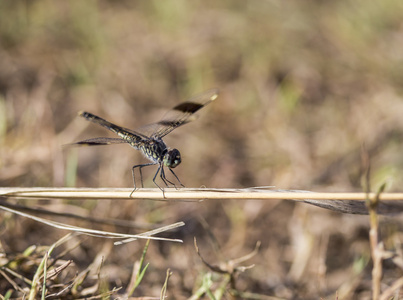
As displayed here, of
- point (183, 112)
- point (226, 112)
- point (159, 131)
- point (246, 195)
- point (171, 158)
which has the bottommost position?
point (246, 195)

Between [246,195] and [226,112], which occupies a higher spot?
[226,112]

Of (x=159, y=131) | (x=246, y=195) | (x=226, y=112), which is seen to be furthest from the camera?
(x=226, y=112)

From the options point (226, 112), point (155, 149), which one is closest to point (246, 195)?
point (155, 149)

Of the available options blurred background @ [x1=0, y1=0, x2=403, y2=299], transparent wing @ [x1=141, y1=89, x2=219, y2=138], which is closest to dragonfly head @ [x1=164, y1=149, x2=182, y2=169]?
transparent wing @ [x1=141, y1=89, x2=219, y2=138]

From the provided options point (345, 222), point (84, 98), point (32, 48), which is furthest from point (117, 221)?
point (32, 48)

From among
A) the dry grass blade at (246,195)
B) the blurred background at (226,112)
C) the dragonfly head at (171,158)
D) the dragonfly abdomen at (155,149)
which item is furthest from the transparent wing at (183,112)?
the dry grass blade at (246,195)

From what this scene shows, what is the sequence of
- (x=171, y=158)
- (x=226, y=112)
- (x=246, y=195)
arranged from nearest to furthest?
(x=246, y=195) → (x=171, y=158) → (x=226, y=112)

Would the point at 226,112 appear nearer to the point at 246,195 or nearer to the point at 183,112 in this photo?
the point at 183,112
